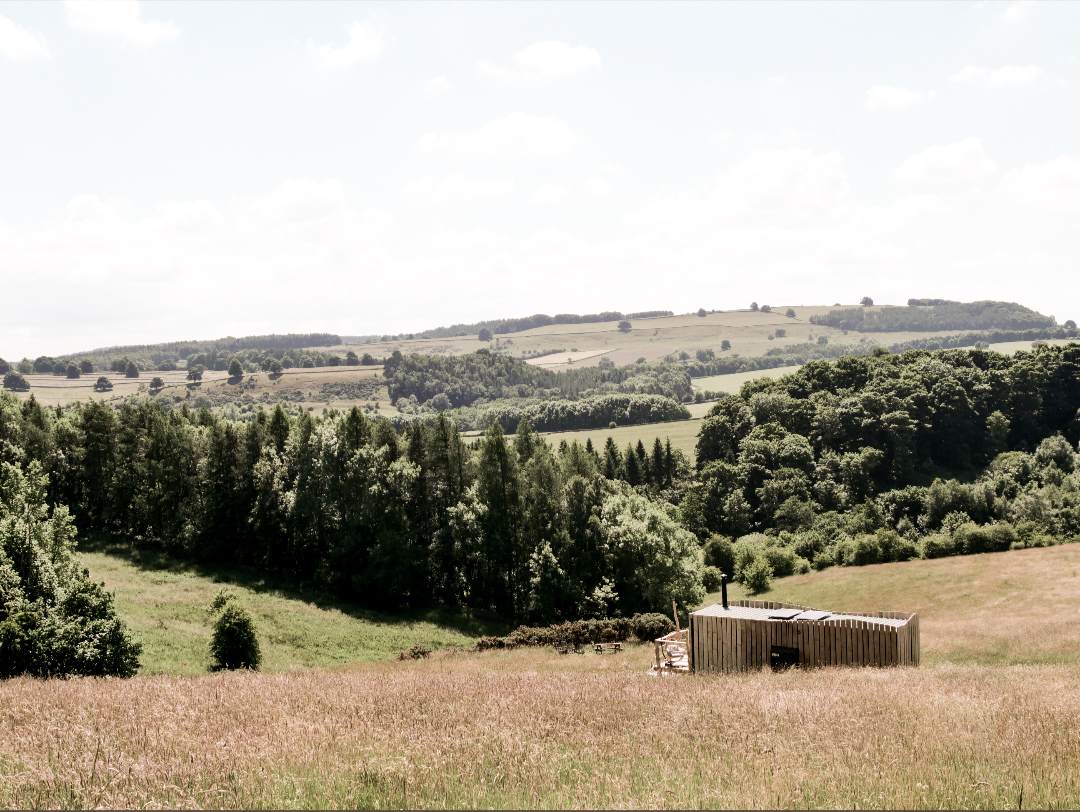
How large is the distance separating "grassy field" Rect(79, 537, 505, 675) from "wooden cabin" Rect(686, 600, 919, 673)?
66.5 ft

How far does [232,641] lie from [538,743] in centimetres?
2837

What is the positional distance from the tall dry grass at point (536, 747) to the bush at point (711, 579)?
174 ft

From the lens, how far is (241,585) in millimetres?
50219

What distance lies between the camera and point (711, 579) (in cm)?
6556

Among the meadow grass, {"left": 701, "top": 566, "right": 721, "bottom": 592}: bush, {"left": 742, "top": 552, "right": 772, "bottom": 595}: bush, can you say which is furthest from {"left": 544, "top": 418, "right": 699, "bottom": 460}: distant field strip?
the meadow grass

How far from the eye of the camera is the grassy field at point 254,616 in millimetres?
35406

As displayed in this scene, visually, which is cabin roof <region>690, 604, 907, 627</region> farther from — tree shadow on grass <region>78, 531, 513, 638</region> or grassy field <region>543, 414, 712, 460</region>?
grassy field <region>543, 414, 712, 460</region>

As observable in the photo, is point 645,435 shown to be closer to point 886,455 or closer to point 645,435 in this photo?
point 645,435

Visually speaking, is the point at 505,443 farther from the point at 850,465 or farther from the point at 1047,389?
the point at 1047,389

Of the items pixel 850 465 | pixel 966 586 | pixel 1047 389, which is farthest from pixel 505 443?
pixel 1047 389

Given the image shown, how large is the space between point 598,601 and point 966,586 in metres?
25.6

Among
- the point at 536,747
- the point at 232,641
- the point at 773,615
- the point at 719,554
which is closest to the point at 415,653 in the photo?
the point at 232,641

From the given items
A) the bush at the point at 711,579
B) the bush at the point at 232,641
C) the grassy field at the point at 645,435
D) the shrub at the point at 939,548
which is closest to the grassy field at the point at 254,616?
the bush at the point at 232,641

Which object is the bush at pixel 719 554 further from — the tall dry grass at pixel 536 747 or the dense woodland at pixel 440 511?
the tall dry grass at pixel 536 747
